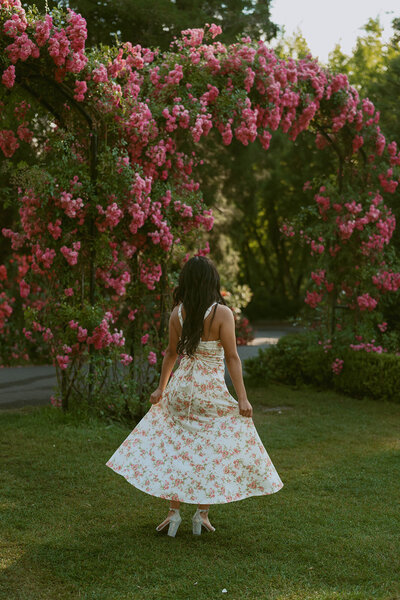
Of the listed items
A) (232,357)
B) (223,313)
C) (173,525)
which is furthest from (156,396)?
(173,525)

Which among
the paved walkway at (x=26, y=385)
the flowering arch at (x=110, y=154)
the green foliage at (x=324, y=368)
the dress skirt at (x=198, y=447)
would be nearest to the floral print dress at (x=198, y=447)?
the dress skirt at (x=198, y=447)

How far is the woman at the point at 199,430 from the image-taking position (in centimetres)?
407

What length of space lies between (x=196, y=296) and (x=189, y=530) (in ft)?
4.82

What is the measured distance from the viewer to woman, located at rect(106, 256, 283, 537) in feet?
13.4

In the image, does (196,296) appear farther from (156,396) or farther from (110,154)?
(110,154)

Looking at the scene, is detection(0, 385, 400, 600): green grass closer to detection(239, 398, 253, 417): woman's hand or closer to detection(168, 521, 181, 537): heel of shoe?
detection(168, 521, 181, 537): heel of shoe

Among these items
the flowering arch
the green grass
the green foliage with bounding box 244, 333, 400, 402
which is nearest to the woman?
the green grass

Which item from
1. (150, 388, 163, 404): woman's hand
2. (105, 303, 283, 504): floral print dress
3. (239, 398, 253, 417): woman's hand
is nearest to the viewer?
(105, 303, 283, 504): floral print dress

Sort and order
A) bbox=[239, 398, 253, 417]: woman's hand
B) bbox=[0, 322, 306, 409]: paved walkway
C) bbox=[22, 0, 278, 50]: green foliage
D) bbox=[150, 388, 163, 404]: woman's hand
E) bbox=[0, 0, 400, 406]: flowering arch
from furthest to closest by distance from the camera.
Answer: bbox=[22, 0, 278, 50]: green foliage < bbox=[0, 322, 306, 409]: paved walkway < bbox=[0, 0, 400, 406]: flowering arch < bbox=[150, 388, 163, 404]: woman's hand < bbox=[239, 398, 253, 417]: woman's hand

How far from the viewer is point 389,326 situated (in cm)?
1159

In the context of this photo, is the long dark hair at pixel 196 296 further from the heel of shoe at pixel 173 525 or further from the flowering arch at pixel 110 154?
the flowering arch at pixel 110 154

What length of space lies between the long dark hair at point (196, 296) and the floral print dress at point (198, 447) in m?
0.06

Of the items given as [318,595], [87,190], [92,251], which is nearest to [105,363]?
[92,251]

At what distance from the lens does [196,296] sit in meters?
4.21
